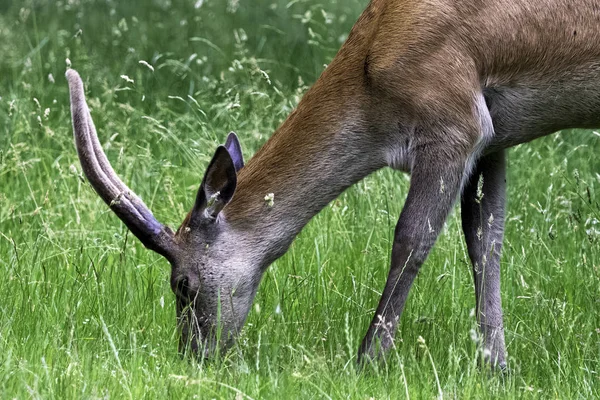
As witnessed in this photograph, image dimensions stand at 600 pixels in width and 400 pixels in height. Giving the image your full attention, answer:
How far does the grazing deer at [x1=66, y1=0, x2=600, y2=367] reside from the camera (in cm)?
520

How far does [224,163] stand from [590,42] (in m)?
1.62

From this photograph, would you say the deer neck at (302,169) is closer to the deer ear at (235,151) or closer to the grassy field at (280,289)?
the deer ear at (235,151)

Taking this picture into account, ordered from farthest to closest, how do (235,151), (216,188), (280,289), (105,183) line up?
(280,289) < (235,151) < (216,188) < (105,183)

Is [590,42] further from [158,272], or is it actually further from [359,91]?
[158,272]

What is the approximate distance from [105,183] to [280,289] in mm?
1156

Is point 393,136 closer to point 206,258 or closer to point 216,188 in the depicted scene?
point 216,188

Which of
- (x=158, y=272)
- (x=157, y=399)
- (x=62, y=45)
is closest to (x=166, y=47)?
(x=62, y=45)

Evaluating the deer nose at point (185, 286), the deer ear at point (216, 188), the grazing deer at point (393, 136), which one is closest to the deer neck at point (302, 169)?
the grazing deer at point (393, 136)

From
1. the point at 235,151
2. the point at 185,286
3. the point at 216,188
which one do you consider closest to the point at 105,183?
the point at 216,188

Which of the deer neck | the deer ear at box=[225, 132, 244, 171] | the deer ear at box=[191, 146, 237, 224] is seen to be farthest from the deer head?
the deer ear at box=[225, 132, 244, 171]

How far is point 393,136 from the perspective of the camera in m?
5.36

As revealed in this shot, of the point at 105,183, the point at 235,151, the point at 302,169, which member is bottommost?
the point at 302,169

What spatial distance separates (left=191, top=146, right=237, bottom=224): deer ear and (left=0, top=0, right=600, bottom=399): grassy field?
44 cm

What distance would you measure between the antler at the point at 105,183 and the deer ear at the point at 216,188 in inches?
7.3
